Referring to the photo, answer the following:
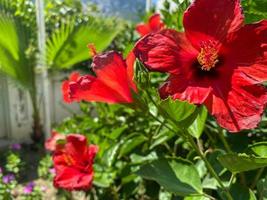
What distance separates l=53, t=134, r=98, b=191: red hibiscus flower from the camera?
4.11ft

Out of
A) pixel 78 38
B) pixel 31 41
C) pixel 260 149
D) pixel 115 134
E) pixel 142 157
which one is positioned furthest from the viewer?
pixel 31 41

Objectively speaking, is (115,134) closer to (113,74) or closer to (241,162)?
(113,74)

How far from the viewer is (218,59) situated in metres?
0.69

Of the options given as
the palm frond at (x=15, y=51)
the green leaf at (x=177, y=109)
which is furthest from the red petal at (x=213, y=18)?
the palm frond at (x=15, y=51)

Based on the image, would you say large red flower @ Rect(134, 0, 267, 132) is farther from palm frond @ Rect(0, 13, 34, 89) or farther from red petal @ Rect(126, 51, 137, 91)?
palm frond @ Rect(0, 13, 34, 89)

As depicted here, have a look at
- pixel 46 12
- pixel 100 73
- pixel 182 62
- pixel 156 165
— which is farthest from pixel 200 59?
pixel 46 12

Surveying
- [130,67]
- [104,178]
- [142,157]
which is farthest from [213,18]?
[104,178]

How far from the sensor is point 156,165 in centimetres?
92

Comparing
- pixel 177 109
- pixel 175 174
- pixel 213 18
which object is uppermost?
pixel 213 18

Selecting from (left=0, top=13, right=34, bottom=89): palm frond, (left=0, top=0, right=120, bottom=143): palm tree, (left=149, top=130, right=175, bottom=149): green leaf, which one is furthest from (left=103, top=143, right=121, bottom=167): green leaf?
(left=0, top=13, right=34, bottom=89): palm frond

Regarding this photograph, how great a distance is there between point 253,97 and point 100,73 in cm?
28

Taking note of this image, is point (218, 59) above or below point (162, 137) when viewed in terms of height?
above

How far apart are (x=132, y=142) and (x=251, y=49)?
68cm

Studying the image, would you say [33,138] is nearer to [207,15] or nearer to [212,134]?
[212,134]
